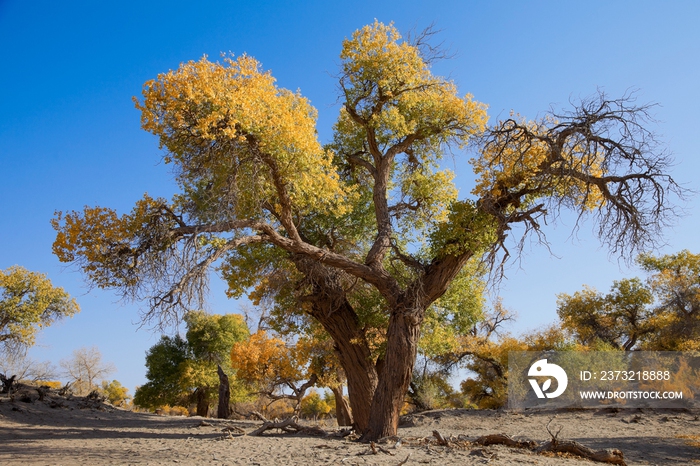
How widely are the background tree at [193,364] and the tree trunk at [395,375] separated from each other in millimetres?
20413

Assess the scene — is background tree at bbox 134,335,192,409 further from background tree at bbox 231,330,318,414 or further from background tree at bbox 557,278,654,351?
background tree at bbox 557,278,654,351

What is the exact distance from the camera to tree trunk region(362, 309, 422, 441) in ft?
29.5

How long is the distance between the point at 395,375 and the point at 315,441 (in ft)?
6.15

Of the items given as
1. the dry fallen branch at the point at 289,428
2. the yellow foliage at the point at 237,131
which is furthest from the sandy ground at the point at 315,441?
the yellow foliage at the point at 237,131

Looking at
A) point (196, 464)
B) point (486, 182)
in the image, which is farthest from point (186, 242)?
point (486, 182)

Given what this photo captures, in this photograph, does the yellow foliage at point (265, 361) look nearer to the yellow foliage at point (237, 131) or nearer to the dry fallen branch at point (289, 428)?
the dry fallen branch at point (289, 428)

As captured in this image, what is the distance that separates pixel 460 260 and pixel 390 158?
10.3ft

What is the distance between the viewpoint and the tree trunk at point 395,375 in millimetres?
8992

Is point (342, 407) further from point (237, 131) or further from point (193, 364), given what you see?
point (193, 364)

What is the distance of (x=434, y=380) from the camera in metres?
22.6

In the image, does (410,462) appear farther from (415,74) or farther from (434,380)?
(434,380)

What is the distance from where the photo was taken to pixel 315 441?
28.2ft

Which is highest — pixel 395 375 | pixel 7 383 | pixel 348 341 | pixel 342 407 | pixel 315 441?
pixel 348 341

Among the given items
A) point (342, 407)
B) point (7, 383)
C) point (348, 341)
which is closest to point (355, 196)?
point (348, 341)
